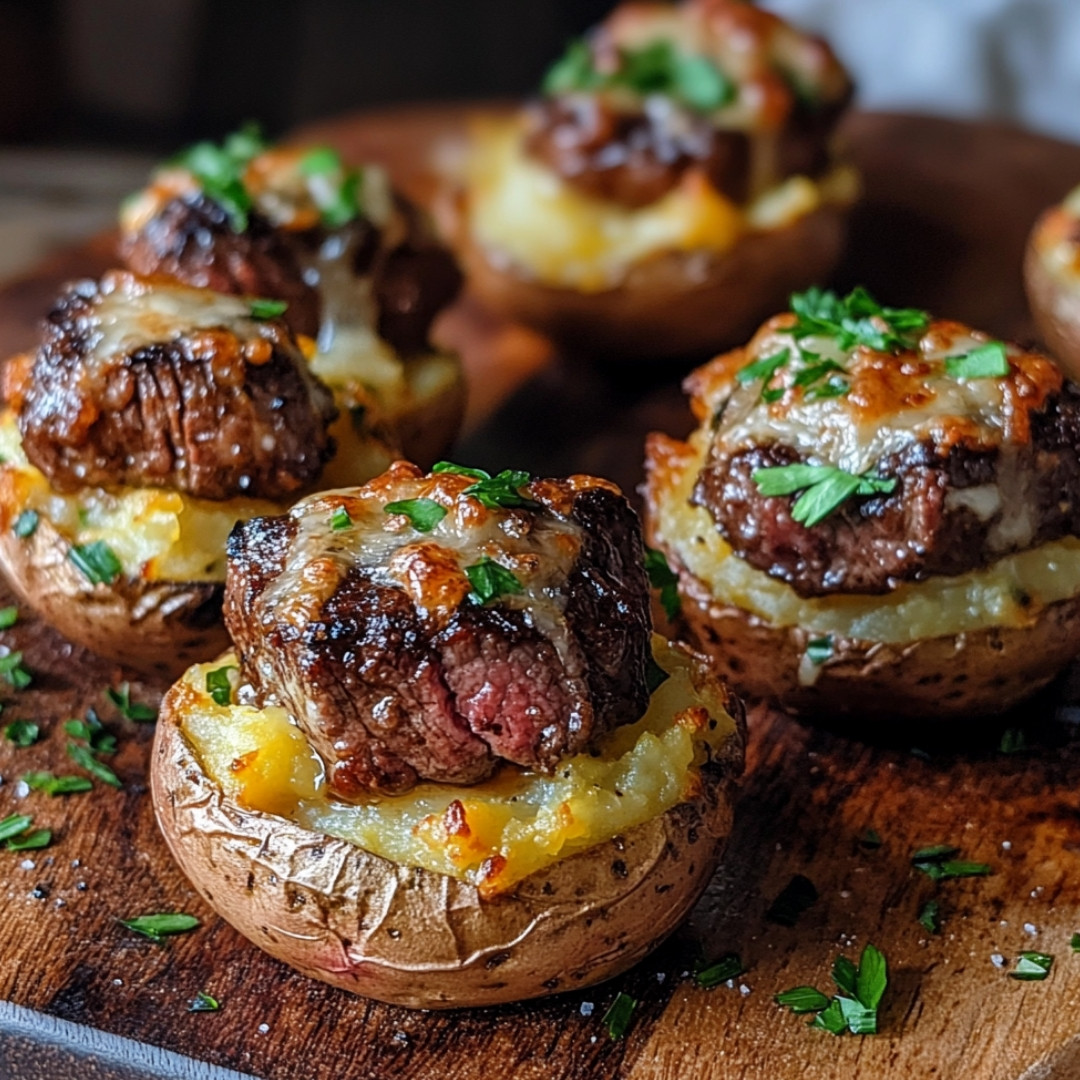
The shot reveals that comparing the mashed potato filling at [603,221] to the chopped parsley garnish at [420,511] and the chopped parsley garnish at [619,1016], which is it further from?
the chopped parsley garnish at [619,1016]

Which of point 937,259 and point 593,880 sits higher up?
point 593,880

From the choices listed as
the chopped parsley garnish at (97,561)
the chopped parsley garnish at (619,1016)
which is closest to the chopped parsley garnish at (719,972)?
the chopped parsley garnish at (619,1016)

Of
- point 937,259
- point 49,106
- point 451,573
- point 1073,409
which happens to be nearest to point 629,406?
point 937,259

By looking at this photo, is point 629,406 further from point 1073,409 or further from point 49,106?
point 49,106

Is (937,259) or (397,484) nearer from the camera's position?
(397,484)

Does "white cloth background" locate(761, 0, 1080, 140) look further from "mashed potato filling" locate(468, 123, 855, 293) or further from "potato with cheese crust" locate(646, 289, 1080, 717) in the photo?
"potato with cheese crust" locate(646, 289, 1080, 717)

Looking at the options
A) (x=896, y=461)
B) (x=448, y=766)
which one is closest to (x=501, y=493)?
(x=448, y=766)

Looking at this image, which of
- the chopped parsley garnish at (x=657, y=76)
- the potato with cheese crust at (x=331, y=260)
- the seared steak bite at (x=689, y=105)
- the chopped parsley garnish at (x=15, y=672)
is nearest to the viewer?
the chopped parsley garnish at (x=15, y=672)
